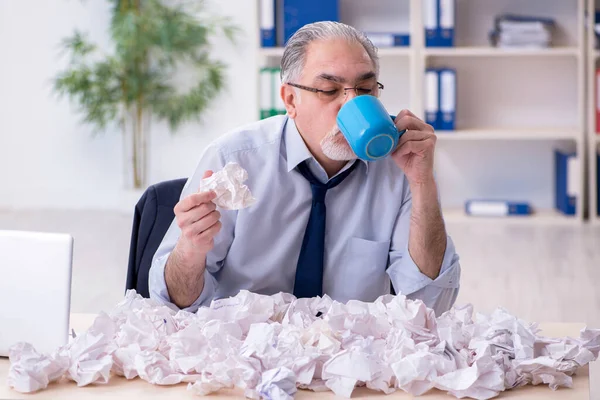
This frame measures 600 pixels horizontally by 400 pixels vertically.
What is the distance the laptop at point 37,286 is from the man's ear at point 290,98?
65 cm

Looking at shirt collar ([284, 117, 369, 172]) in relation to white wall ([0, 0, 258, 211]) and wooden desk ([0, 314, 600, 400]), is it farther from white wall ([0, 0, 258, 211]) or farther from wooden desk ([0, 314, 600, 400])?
white wall ([0, 0, 258, 211])

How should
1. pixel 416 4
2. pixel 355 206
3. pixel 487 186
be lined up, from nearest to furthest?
pixel 355 206 → pixel 416 4 → pixel 487 186

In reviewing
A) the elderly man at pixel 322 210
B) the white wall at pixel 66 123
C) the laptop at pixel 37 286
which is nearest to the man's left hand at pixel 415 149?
the elderly man at pixel 322 210

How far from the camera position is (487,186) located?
18.2 ft

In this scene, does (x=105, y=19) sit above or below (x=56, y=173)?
above

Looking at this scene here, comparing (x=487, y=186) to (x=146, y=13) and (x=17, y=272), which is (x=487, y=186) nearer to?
(x=146, y=13)

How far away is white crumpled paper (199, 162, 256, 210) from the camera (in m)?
1.54

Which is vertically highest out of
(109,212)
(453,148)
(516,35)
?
(516,35)

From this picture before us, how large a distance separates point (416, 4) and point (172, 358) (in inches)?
161

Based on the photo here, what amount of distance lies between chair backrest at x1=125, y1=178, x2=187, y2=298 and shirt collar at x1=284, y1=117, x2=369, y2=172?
0.27 metres

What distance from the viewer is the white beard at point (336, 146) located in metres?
1.81

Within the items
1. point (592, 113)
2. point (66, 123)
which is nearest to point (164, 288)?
point (592, 113)

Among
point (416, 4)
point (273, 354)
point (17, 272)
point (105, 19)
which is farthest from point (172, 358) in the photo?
point (105, 19)

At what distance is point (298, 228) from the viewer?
1.99 metres
